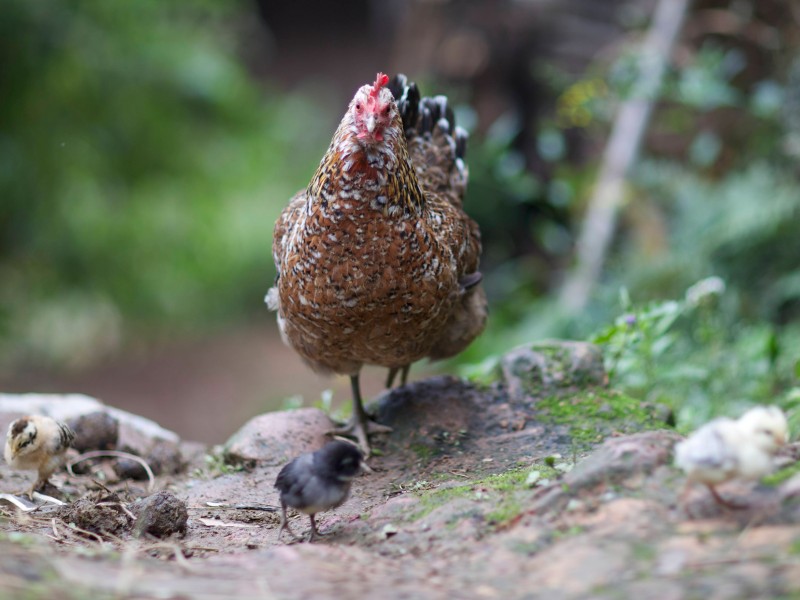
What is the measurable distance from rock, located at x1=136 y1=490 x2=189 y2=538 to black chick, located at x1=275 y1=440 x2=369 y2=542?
436mm

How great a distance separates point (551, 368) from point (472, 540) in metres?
2.12

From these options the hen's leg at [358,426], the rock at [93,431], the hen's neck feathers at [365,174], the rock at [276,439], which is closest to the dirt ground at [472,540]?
the rock at [276,439]

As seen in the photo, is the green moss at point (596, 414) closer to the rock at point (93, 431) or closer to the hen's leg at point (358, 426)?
the hen's leg at point (358, 426)

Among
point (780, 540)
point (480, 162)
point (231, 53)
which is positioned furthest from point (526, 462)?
point (231, 53)

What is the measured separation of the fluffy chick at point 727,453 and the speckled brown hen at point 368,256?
1709mm

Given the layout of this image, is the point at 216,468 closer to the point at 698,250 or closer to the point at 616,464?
the point at 616,464

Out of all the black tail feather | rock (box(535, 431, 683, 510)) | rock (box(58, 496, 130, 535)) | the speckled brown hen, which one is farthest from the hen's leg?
rock (box(535, 431, 683, 510))

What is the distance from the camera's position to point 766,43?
8234 mm

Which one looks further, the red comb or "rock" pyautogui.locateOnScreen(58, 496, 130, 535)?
the red comb

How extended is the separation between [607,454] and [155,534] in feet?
6.20

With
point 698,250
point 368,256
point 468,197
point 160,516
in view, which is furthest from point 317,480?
point 468,197

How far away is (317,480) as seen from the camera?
135 inches

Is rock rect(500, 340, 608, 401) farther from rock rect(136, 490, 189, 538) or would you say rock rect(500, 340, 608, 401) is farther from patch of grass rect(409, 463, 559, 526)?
rock rect(136, 490, 189, 538)

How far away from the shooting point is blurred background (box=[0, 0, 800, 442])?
7238 millimetres
